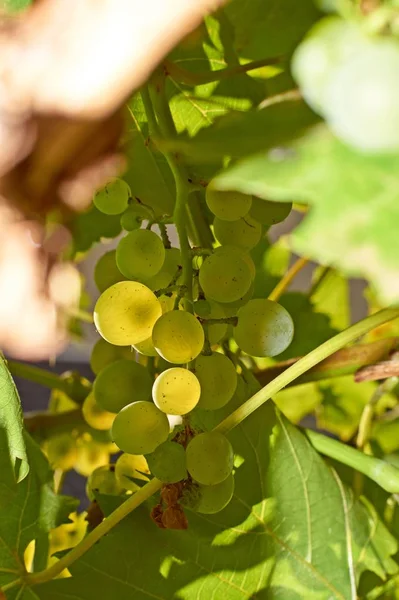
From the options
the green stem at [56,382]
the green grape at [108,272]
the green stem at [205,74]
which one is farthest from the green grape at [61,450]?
the green stem at [205,74]

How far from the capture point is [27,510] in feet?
1.04

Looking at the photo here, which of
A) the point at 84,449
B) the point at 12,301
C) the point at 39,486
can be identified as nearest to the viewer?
the point at 12,301

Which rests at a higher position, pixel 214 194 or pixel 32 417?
pixel 214 194

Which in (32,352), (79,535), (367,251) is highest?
(367,251)

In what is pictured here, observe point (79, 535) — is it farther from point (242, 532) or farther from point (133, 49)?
point (133, 49)

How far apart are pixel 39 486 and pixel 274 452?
0.12m

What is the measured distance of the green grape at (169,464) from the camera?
9.2 inches

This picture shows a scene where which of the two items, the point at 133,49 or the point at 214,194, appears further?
the point at 214,194

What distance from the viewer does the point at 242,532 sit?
29 cm

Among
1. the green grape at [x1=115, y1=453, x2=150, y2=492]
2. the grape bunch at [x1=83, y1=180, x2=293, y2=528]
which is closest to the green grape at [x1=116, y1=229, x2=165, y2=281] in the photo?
the grape bunch at [x1=83, y1=180, x2=293, y2=528]

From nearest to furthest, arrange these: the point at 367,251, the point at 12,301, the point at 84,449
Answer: the point at 367,251 < the point at 12,301 < the point at 84,449

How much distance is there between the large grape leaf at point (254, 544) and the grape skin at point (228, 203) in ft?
0.30

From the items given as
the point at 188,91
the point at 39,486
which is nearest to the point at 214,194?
the point at 188,91

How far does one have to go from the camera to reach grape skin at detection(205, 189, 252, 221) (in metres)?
0.22
